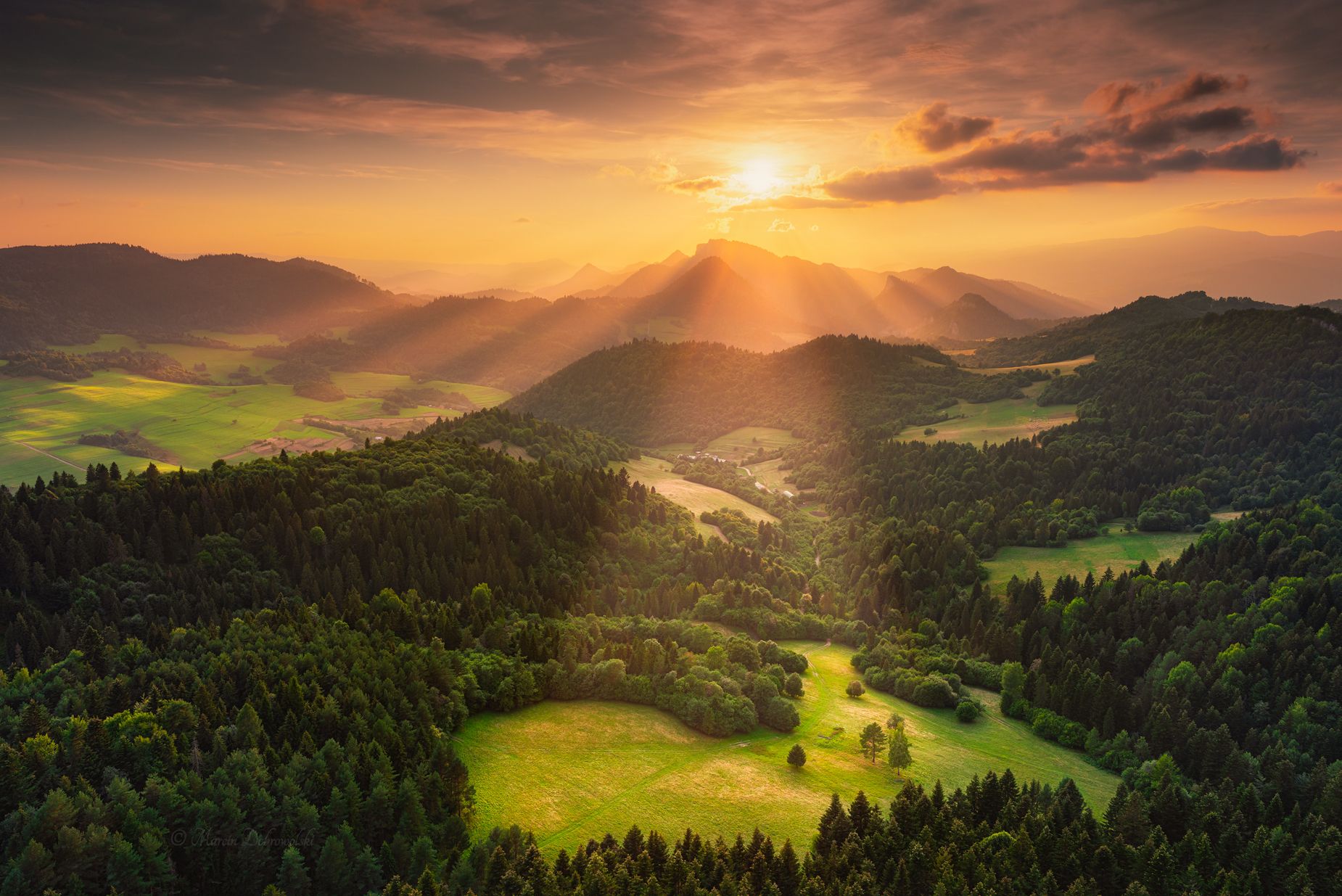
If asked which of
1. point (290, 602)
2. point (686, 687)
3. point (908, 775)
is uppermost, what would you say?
point (290, 602)

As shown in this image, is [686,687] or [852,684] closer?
[686,687]

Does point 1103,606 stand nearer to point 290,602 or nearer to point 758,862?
point 758,862

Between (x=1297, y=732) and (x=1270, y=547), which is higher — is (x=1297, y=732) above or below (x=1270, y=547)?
below

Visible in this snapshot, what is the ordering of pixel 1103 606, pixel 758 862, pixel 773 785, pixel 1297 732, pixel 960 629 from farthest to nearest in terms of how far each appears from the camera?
pixel 960 629, pixel 1103 606, pixel 1297 732, pixel 773 785, pixel 758 862

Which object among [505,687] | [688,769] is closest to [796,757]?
[688,769]

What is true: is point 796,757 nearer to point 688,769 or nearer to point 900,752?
point 900,752

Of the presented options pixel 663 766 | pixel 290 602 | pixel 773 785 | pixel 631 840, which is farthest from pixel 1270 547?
pixel 290 602
